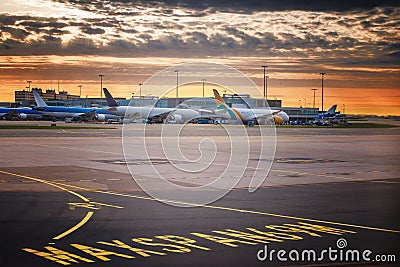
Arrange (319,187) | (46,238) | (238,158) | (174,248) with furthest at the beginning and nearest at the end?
1. (238,158)
2. (319,187)
3. (46,238)
4. (174,248)

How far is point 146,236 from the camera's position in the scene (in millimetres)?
13367

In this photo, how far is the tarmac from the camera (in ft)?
37.9

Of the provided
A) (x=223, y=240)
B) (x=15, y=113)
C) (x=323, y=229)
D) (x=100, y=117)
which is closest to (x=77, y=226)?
(x=223, y=240)

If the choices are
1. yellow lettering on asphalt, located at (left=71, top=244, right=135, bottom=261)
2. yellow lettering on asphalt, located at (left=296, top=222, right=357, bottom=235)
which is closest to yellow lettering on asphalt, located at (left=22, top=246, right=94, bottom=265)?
yellow lettering on asphalt, located at (left=71, top=244, right=135, bottom=261)

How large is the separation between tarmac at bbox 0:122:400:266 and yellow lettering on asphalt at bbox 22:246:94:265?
2 centimetres

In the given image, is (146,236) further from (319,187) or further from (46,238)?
(319,187)

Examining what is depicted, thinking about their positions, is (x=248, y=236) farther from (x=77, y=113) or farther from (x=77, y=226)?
(x=77, y=113)

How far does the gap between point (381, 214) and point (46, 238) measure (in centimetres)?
839

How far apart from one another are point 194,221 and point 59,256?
4.56 meters

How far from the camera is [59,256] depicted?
37.5 feet

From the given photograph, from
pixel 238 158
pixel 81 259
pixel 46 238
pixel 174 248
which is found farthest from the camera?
pixel 238 158

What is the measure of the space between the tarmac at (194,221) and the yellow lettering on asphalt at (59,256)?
0.02 metres

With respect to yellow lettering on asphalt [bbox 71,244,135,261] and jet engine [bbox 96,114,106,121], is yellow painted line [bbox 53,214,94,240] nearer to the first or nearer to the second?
yellow lettering on asphalt [bbox 71,244,135,261]

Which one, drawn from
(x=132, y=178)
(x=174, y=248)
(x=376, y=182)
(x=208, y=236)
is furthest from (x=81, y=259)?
(x=376, y=182)
